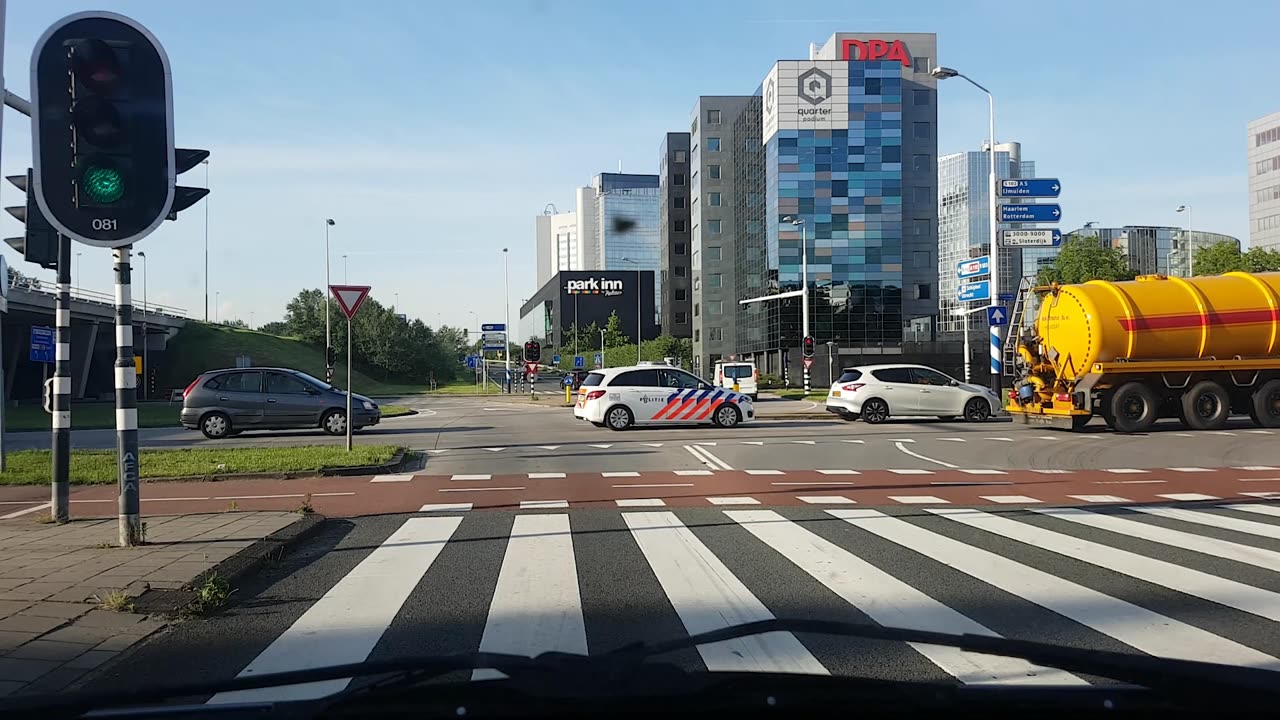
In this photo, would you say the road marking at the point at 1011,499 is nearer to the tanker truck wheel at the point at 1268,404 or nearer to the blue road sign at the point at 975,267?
the tanker truck wheel at the point at 1268,404

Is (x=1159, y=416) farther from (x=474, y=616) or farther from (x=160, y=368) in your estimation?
(x=160, y=368)

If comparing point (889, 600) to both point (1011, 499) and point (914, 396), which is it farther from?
point (914, 396)

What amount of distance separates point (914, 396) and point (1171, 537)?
17.1m

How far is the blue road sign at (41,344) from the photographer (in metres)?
23.4

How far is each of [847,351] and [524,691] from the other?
6774 centimetres

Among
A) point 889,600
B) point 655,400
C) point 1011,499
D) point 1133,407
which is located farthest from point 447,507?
point 1133,407

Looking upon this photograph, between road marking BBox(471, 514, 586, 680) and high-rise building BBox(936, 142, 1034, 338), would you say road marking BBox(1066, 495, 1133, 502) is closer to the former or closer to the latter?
road marking BBox(471, 514, 586, 680)

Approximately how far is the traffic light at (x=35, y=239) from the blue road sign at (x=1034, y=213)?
79.8 ft

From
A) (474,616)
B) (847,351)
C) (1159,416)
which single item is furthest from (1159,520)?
(847,351)

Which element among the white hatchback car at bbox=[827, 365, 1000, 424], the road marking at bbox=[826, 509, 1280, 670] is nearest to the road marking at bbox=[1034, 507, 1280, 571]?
the road marking at bbox=[826, 509, 1280, 670]

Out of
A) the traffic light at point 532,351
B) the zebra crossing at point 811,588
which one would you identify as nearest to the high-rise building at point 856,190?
the traffic light at point 532,351

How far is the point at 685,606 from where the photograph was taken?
564 centimetres

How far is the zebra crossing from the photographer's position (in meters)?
4.58

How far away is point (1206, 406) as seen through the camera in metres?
21.3
